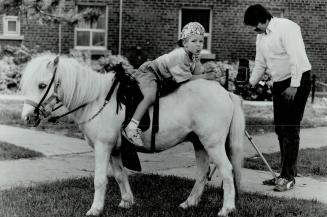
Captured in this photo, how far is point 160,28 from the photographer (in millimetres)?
19438

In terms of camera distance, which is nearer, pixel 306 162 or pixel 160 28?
pixel 306 162

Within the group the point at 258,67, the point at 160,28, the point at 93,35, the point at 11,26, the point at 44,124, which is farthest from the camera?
the point at 93,35

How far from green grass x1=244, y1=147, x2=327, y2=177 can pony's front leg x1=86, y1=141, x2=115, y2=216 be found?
11.1 feet

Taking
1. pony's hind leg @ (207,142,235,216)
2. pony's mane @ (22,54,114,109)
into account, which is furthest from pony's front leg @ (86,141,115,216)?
pony's hind leg @ (207,142,235,216)

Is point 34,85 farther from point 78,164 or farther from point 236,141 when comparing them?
point 78,164

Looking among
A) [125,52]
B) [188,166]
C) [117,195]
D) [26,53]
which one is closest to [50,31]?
[26,53]

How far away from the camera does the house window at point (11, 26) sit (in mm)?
18922

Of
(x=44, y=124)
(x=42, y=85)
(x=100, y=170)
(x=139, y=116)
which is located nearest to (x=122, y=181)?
(x=100, y=170)

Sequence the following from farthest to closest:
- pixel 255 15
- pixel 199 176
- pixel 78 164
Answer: pixel 78 164 → pixel 255 15 → pixel 199 176

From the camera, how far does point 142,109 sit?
5215mm

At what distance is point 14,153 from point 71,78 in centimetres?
359

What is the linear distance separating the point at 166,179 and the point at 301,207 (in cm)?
190

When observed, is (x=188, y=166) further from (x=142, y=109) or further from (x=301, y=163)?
(x=142, y=109)

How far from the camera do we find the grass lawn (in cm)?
536
